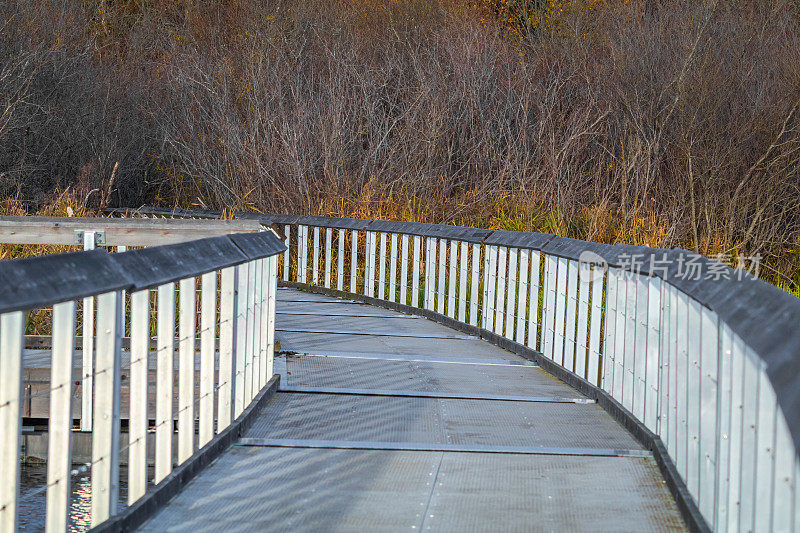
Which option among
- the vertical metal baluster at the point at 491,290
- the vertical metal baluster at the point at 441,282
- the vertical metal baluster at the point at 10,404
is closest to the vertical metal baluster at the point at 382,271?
the vertical metal baluster at the point at 441,282

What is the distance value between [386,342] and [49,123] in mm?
15548

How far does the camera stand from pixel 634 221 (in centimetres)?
1425

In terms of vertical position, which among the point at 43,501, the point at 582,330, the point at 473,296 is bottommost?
the point at 43,501

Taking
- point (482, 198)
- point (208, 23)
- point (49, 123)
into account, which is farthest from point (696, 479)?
point (208, 23)

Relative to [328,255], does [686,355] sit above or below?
above

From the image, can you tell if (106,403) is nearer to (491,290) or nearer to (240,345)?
(240,345)

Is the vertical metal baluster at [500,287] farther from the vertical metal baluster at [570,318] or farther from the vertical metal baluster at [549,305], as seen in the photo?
the vertical metal baluster at [570,318]

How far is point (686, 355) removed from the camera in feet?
15.3

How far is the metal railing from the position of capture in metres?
3.06

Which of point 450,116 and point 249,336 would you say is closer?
point 249,336

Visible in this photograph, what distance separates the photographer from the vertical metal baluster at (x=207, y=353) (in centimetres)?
511

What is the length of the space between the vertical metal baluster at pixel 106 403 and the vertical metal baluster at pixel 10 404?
1.91ft

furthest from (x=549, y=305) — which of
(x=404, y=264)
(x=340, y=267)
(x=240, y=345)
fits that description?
(x=340, y=267)

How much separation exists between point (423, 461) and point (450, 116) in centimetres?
1581
